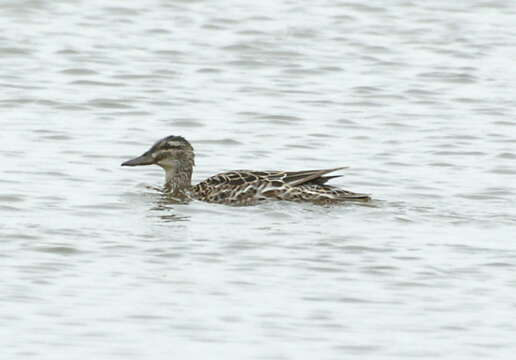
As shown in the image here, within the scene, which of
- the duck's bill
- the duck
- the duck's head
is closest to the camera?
the duck

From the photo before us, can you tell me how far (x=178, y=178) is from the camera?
15.0 metres

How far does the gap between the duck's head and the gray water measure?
0.31 meters

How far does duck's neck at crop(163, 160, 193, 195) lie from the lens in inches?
587

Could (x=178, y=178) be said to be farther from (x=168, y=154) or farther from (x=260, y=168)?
(x=260, y=168)

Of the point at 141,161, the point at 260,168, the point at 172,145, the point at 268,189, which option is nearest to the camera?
the point at 268,189

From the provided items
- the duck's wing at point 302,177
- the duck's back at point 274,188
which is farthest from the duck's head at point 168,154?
the duck's wing at point 302,177

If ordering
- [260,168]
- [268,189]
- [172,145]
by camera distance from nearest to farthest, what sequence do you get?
[268,189], [172,145], [260,168]

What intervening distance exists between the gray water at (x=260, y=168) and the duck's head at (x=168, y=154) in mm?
309

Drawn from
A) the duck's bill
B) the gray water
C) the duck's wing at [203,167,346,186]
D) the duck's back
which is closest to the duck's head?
the duck's bill

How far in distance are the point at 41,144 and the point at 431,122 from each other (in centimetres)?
414

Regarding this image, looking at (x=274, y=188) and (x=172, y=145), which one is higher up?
(x=172, y=145)

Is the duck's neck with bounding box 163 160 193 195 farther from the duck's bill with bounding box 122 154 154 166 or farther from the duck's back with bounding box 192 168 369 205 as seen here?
the duck's back with bounding box 192 168 369 205

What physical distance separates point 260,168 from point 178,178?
120 centimetres

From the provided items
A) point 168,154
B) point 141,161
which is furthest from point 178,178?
point 141,161
